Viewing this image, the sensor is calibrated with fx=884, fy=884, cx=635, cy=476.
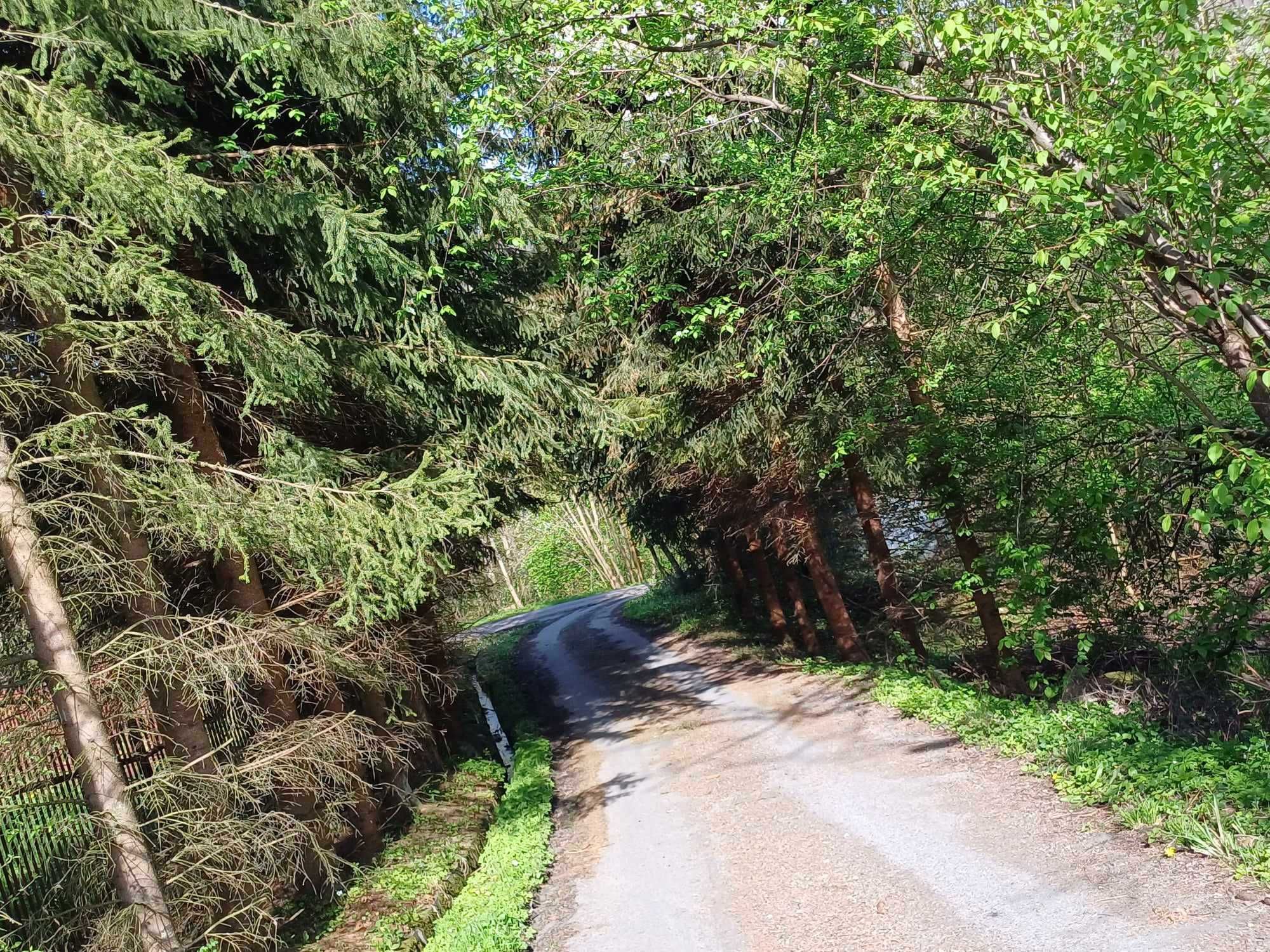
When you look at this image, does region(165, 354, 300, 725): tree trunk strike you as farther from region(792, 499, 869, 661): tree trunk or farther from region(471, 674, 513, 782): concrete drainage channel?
region(792, 499, 869, 661): tree trunk

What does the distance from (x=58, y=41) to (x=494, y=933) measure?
7812 mm

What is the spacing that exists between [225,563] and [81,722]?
8.70 ft

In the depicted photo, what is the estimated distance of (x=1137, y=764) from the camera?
23.2 ft

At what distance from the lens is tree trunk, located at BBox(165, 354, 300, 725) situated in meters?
8.44

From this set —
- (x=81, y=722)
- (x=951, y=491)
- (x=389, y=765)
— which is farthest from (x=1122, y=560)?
(x=81, y=722)

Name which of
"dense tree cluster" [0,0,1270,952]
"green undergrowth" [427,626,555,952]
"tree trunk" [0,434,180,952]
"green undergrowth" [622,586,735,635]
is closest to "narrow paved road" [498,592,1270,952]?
"green undergrowth" [427,626,555,952]

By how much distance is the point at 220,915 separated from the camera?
721cm

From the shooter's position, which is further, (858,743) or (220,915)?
(858,743)

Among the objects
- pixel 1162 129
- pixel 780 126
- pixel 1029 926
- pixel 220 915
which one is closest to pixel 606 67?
pixel 780 126

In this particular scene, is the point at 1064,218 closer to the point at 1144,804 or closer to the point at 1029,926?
the point at 1144,804

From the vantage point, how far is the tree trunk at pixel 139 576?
6793 mm

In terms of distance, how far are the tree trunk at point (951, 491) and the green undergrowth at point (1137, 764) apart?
847 millimetres

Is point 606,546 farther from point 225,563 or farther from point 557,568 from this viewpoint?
point 225,563

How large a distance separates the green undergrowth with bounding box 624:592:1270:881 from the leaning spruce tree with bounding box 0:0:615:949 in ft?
18.4
